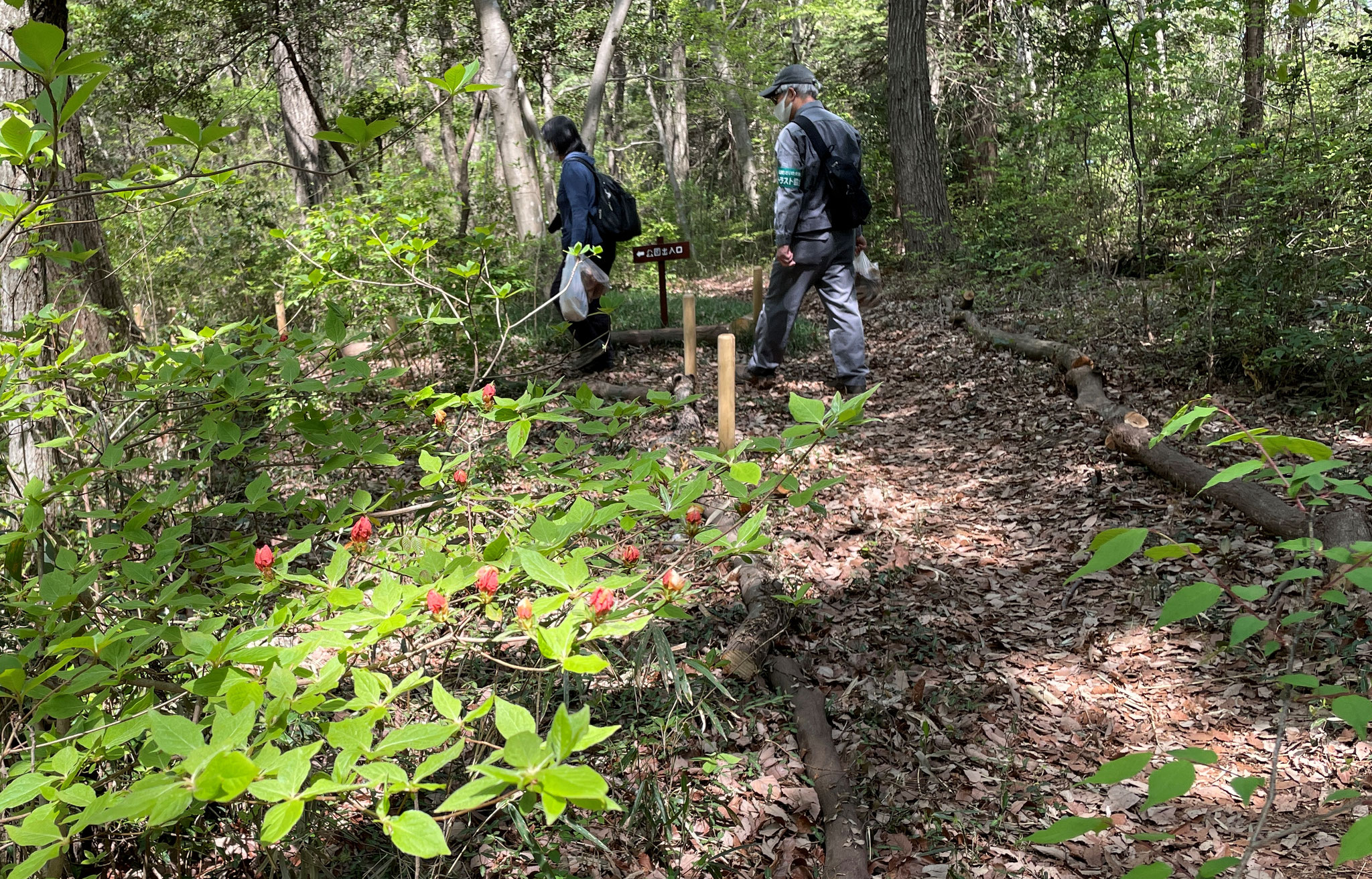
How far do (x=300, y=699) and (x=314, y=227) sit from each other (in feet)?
21.6

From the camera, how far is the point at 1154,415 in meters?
5.05

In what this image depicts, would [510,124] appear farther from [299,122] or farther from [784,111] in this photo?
[299,122]

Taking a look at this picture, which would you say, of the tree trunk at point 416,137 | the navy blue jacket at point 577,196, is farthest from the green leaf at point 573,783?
the tree trunk at point 416,137

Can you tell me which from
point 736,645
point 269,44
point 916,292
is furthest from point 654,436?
point 269,44

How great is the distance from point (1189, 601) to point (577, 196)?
614 cm

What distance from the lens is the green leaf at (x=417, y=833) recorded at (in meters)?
1.05

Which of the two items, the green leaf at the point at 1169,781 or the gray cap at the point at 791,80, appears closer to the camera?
the green leaf at the point at 1169,781

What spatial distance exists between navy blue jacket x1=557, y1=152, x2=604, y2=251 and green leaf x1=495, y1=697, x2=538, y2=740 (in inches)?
233

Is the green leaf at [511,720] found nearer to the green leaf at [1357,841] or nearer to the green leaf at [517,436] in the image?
the green leaf at [517,436]

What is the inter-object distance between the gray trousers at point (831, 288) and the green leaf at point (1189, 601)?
5.15 m

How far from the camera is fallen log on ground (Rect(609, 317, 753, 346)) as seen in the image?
8.20 metres

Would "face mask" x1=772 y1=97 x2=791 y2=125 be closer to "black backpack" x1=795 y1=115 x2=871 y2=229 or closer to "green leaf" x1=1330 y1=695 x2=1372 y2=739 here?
"black backpack" x1=795 y1=115 x2=871 y2=229

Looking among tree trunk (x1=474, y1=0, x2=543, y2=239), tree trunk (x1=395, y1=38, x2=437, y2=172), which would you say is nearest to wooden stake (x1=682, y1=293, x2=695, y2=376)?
tree trunk (x1=474, y1=0, x2=543, y2=239)

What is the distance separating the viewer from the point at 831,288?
636 cm
